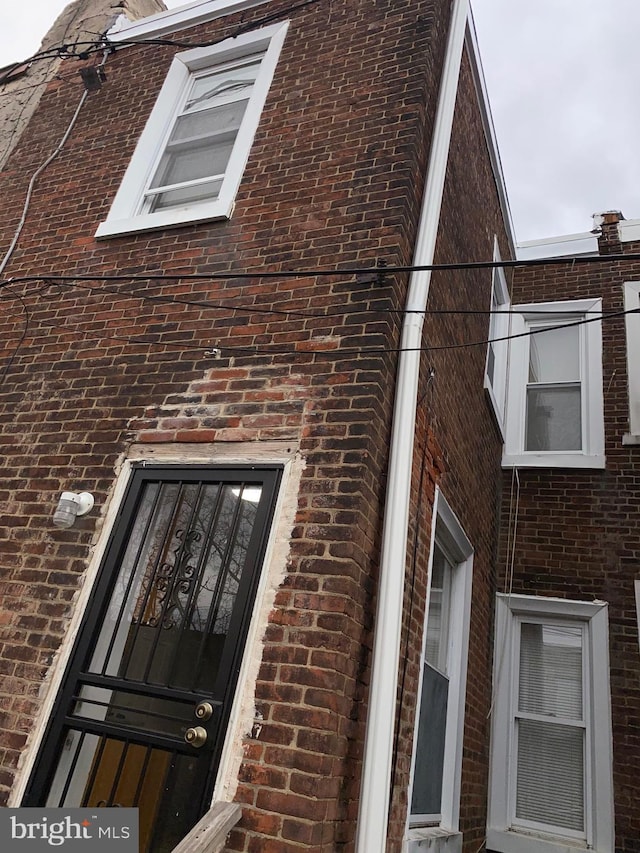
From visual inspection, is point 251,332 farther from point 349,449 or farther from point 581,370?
point 581,370

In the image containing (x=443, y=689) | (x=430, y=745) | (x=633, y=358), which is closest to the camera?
(x=430, y=745)

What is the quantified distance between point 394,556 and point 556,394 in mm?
4869

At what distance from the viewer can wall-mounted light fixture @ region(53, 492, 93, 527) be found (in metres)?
3.34

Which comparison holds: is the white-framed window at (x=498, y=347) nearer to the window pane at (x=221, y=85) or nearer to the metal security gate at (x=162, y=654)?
the window pane at (x=221, y=85)

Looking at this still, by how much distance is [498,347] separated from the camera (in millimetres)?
6922

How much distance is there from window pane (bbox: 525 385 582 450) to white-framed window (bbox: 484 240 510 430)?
0.38 m

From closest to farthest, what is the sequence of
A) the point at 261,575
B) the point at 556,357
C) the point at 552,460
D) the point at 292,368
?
the point at 261,575 < the point at 292,368 < the point at 552,460 < the point at 556,357

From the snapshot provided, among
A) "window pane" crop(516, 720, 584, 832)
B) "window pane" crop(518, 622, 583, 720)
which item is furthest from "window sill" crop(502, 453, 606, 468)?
"window pane" crop(516, 720, 584, 832)

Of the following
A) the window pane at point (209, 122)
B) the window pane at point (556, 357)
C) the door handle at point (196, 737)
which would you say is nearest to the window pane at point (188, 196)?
the window pane at point (209, 122)

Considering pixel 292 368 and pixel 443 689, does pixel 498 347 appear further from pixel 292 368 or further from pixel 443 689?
pixel 292 368

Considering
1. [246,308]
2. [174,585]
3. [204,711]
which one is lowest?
[204,711]

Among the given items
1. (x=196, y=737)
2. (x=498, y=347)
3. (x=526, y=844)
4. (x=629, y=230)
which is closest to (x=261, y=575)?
(x=196, y=737)

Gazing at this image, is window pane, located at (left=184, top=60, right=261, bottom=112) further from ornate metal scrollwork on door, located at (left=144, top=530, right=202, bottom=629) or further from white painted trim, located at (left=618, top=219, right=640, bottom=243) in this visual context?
white painted trim, located at (left=618, top=219, right=640, bottom=243)

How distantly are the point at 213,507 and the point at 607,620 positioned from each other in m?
4.05
